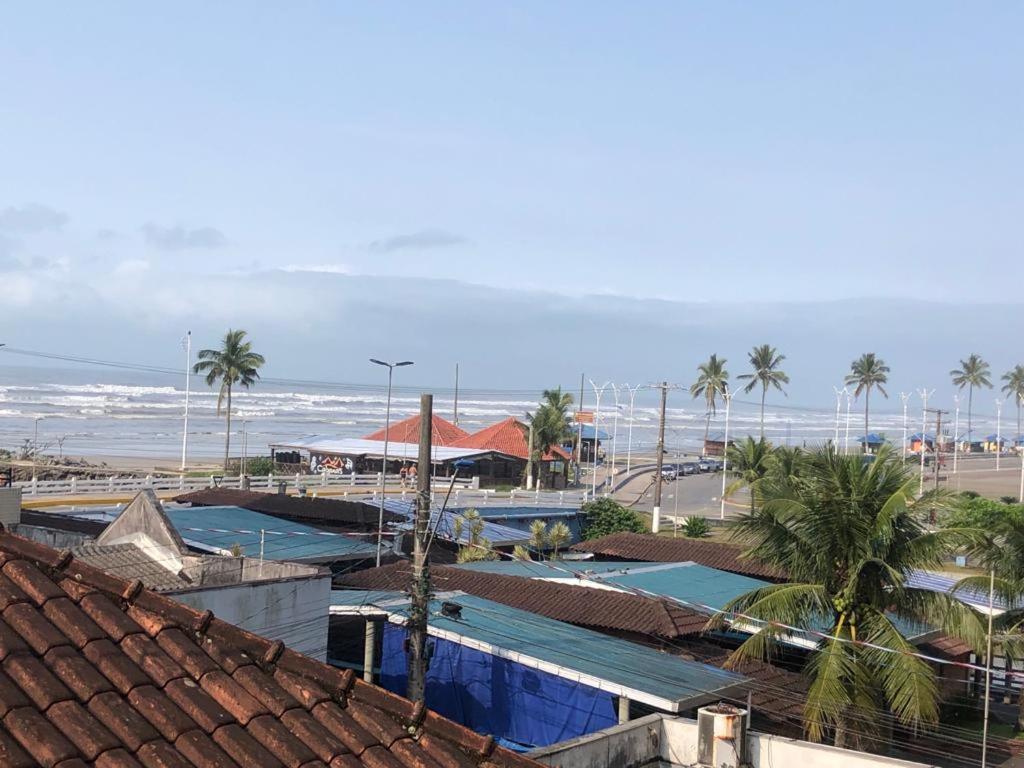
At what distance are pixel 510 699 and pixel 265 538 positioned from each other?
39.5 feet

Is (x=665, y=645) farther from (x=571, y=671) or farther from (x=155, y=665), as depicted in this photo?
(x=155, y=665)

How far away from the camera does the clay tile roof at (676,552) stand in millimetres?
28859

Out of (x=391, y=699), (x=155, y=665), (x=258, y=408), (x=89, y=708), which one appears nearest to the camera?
(x=89, y=708)

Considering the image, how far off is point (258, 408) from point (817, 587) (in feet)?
558

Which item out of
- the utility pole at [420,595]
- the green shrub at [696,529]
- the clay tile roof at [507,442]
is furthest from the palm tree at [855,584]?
the clay tile roof at [507,442]

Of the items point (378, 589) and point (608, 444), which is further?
point (608, 444)

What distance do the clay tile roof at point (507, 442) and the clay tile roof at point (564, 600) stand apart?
43.4 m

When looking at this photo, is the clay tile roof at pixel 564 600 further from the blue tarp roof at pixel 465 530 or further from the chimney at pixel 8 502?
the blue tarp roof at pixel 465 530

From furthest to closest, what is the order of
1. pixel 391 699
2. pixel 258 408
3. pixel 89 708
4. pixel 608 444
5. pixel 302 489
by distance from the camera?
pixel 258 408 → pixel 608 444 → pixel 302 489 → pixel 391 699 → pixel 89 708

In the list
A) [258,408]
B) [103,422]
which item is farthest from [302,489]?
[258,408]

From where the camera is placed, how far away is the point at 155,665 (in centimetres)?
470

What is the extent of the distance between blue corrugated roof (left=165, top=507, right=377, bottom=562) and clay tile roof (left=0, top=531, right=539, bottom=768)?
2095cm

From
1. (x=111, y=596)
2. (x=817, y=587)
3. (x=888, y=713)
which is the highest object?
(x=111, y=596)

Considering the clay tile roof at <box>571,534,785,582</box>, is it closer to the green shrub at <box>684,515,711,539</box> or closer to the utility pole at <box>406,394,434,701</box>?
the green shrub at <box>684,515,711,539</box>
